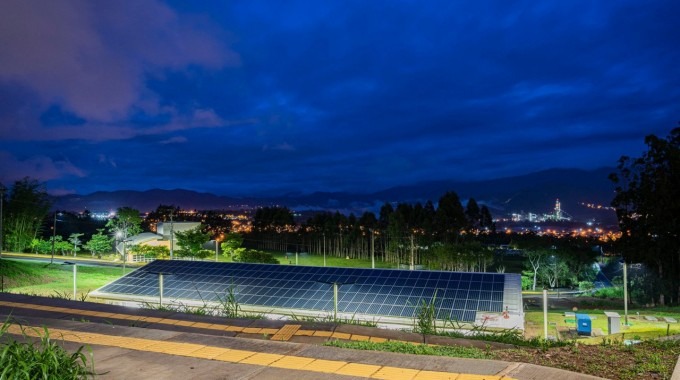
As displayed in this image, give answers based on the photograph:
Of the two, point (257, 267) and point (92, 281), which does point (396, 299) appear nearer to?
point (257, 267)

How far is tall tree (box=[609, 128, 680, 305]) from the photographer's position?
29000 millimetres

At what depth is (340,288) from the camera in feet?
42.9

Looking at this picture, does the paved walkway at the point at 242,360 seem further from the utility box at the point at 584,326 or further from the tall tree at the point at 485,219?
the tall tree at the point at 485,219

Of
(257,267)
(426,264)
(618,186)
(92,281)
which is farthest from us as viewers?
(426,264)

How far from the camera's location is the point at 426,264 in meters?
46.3

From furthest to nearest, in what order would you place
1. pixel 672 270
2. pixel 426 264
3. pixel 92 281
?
pixel 426 264
pixel 672 270
pixel 92 281

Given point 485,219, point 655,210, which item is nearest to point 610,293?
point 655,210

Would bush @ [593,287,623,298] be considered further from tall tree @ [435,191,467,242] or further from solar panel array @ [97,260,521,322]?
solar panel array @ [97,260,521,322]

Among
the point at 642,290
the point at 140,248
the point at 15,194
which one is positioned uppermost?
the point at 15,194

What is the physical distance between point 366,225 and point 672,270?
3474 centimetres

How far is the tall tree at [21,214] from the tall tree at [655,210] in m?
43.8

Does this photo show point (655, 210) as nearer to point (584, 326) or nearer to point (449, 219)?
point (584, 326)

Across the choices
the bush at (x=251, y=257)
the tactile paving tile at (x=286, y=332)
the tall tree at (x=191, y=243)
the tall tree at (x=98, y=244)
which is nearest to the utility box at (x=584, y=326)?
the tactile paving tile at (x=286, y=332)

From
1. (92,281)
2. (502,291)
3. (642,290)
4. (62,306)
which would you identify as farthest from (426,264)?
(62,306)
